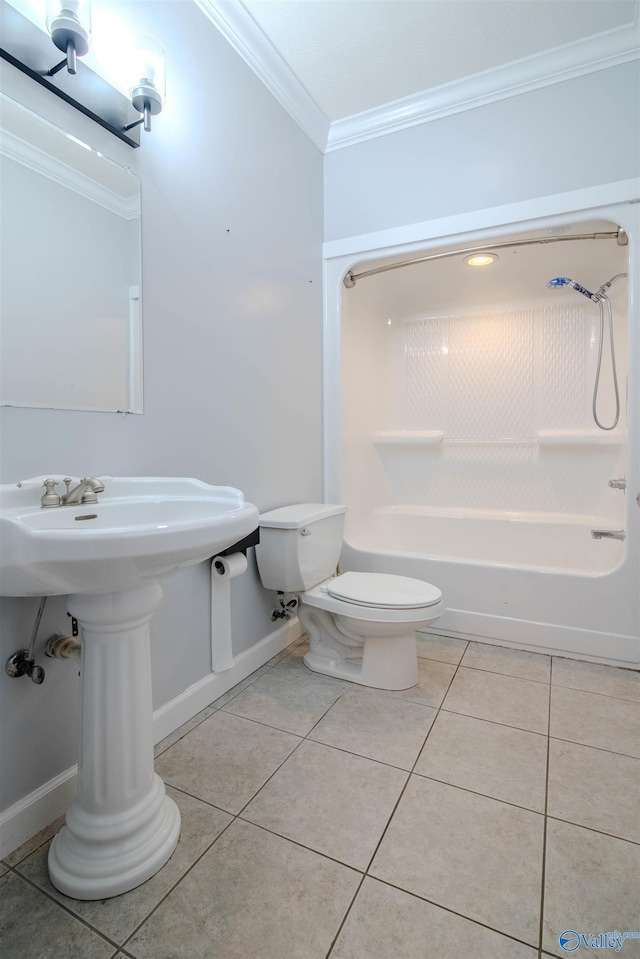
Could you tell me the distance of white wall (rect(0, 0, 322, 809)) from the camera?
46.2 inches

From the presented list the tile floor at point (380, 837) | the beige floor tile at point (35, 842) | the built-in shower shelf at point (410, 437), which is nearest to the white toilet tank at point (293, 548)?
the tile floor at point (380, 837)

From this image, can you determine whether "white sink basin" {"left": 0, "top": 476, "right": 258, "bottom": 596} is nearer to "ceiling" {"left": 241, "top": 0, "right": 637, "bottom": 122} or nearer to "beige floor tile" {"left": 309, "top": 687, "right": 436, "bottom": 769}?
"beige floor tile" {"left": 309, "top": 687, "right": 436, "bottom": 769}

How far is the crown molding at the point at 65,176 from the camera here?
3.60ft

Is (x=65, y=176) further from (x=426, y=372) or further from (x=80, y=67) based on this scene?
(x=426, y=372)

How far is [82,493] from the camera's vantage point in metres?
1.13

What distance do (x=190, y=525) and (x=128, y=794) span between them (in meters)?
0.67

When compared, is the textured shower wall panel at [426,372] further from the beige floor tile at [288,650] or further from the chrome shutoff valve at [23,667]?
the chrome shutoff valve at [23,667]

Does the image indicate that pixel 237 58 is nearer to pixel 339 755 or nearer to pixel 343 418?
pixel 343 418

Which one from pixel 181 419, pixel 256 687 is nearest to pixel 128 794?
pixel 256 687

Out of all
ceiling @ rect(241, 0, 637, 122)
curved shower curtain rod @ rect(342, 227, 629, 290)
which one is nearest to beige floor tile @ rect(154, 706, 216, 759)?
curved shower curtain rod @ rect(342, 227, 629, 290)

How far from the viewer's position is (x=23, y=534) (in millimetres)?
778

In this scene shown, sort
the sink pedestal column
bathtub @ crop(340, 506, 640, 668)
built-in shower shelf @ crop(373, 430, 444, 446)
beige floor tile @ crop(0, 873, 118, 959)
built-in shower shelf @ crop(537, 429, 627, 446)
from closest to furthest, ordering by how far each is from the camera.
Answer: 1. beige floor tile @ crop(0, 873, 118, 959)
2. the sink pedestal column
3. bathtub @ crop(340, 506, 640, 668)
4. built-in shower shelf @ crop(537, 429, 627, 446)
5. built-in shower shelf @ crop(373, 430, 444, 446)

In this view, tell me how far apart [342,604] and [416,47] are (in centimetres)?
226

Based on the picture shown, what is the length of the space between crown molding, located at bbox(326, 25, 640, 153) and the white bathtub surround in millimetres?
497
